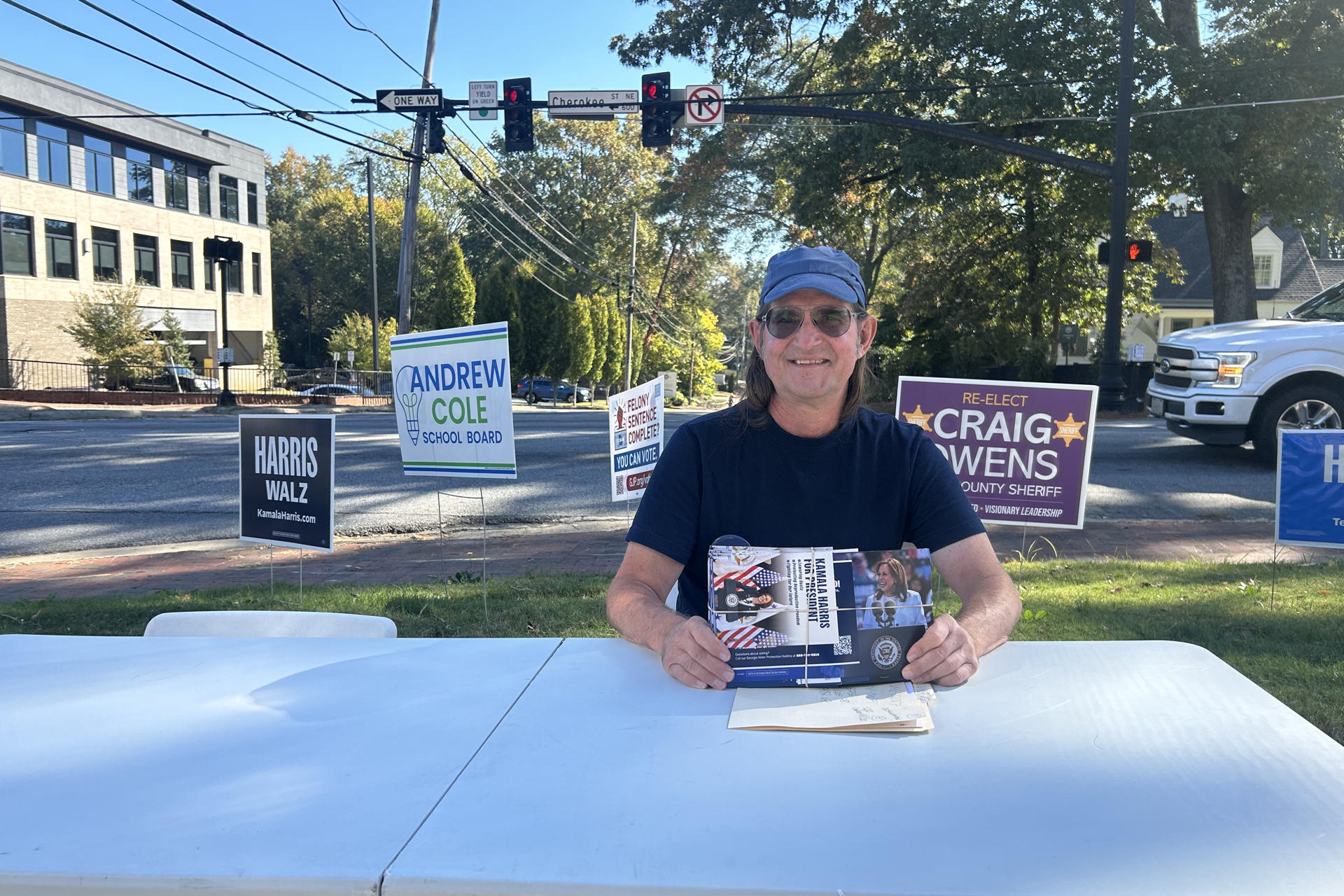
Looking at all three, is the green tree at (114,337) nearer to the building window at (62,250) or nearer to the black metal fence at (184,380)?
the black metal fence at (184,380)

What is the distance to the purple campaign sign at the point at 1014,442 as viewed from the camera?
18.1 feet

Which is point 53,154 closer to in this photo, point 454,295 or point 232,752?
point 454,295

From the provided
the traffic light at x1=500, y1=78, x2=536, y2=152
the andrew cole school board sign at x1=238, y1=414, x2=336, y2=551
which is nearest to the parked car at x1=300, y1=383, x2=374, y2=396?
the traffic light at x1=500, y1=78, x2=536, y2=152

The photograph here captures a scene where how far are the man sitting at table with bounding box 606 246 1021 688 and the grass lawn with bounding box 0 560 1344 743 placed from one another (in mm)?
2268

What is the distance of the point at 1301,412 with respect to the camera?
10352 millimetres

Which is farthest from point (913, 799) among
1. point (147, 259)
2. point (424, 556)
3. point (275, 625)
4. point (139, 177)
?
point (139, 177)

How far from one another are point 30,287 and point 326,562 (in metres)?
33.6

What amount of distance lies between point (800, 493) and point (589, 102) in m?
16.6

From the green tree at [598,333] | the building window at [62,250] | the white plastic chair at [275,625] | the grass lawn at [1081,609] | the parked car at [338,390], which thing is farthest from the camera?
the green tree at [598,333]

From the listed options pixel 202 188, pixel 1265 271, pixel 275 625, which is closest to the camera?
pixel 275 625

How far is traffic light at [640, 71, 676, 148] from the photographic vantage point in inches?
698

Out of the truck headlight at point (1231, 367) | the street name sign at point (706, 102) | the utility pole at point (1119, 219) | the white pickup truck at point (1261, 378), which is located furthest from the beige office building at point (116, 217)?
the truck headlight at point (1231, 367)

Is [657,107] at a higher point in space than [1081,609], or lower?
higher

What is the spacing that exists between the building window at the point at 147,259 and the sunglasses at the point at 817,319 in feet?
138
